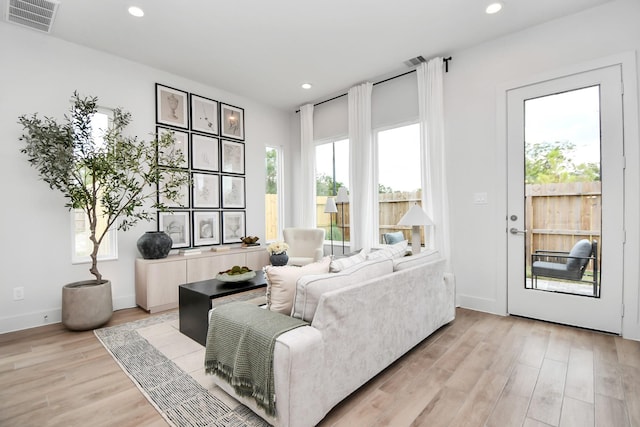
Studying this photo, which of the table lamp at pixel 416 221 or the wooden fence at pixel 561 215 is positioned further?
the table lamp at pixel 416 221

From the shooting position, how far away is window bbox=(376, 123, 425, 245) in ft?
13.5

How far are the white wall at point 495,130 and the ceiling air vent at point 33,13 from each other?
13.6ft

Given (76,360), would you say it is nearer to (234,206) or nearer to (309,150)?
(234,206)

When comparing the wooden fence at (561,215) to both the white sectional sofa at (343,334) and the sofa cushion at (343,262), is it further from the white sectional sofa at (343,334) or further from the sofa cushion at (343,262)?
the sofa cushion at (343,262)

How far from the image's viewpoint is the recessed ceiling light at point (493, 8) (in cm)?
276

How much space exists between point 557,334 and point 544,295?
1.39 ft

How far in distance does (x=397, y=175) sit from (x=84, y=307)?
154 inches

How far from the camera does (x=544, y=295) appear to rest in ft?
10.1

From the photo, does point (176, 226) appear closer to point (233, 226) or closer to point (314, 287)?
point (233, 226)

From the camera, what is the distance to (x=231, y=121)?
477 cm

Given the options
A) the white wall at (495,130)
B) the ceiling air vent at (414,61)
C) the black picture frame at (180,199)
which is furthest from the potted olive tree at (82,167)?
the white wall at (495,130)

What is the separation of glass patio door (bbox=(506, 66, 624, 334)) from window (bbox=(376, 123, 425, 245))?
112cm

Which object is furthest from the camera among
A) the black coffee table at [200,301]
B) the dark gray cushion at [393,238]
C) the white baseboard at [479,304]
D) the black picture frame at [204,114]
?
the black picture frame at [204,114]

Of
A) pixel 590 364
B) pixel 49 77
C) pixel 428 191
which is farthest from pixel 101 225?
pixel 590 364
